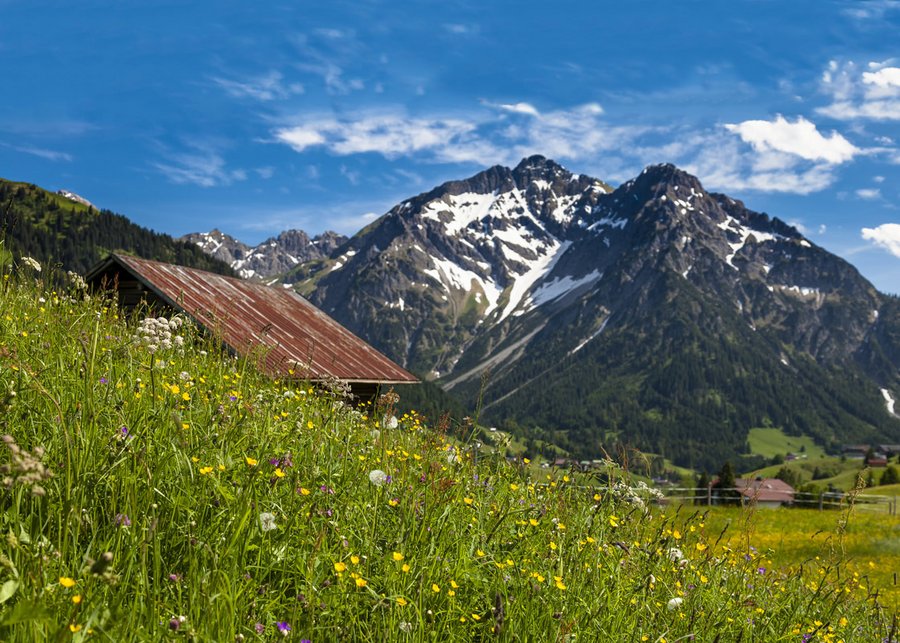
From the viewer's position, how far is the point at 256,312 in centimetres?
2614

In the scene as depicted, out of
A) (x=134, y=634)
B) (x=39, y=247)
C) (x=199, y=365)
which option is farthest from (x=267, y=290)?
(x=39, y=247)

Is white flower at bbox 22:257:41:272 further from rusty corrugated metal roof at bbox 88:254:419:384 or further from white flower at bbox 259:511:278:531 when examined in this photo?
rusty corrugated metal roof at bbox 88:254:419:384

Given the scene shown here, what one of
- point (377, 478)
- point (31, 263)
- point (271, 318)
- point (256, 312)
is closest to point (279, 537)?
point (377, 478)

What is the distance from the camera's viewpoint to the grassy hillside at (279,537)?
3340 mm

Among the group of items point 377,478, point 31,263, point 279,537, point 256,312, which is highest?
point 256,312

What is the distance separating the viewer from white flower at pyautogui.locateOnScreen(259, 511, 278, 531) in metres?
4.00

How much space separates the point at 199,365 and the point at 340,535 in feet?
14.6

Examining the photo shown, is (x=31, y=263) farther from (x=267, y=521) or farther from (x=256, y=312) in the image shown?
(x=256, y=312)

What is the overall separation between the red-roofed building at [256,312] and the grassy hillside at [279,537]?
14474 millimetres

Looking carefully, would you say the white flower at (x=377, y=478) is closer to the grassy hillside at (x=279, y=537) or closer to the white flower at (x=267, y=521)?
the grassy hillside at (x=279, y=537)

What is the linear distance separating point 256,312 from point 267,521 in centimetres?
2304

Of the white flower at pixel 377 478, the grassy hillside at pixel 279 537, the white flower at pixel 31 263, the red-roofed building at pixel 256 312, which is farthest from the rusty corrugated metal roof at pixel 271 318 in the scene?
the white flower at pixel 377 478

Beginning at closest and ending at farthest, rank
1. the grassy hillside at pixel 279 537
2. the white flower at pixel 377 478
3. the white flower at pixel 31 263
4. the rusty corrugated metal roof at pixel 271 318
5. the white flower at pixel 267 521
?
the grassy hillside at pixel 279 537 < the white flower at pixel 267 521 < the white flower at pixel 377 478 < the white flower at pixel 31 263 < the rusty corrugated metal roof at pixel 271 318

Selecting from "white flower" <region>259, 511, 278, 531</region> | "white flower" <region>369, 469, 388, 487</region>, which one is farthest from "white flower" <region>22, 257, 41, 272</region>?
"white flower" <region>259, 511, 278, 531</region>
